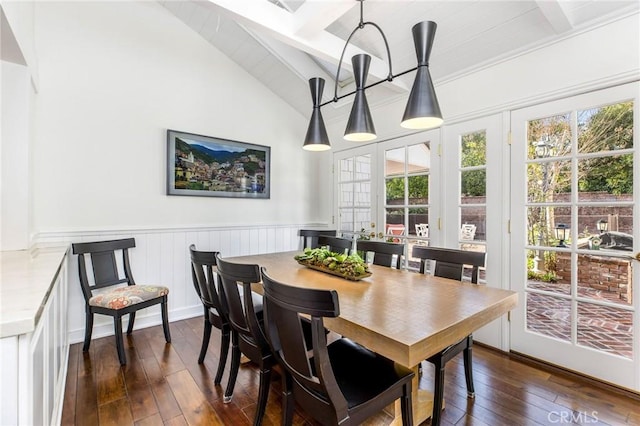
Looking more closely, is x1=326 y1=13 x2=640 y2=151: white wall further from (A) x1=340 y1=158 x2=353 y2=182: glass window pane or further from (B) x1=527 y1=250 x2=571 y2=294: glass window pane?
(A) x1=340 y1=158 x2=353 y2=182: glass window pane

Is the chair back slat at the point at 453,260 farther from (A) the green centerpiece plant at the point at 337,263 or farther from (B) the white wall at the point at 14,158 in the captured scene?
(B) the white wall at the point at 14,158

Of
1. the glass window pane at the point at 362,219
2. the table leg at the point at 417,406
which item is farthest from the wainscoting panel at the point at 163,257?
the table leg at the point at 417,406

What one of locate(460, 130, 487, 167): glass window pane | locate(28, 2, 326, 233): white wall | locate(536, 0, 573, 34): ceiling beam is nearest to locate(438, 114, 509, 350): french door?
locate(460, 130, 487, 167): glass window pane

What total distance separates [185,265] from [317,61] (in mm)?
2860

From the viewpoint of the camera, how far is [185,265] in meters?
3.43

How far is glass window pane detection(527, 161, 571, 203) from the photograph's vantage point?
2.26 m

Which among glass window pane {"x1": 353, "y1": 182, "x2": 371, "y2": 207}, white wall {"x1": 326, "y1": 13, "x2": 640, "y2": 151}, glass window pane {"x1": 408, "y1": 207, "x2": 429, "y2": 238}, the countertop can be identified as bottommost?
the countertop

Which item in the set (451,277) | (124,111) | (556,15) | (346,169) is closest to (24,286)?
(451,277)

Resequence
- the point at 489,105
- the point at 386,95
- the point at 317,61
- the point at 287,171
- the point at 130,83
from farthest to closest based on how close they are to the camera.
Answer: the point at 287,171, the point at 317,61, the point at 386,95, the point at 130,83, the point at 489,105

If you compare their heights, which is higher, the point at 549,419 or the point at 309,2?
the point at 309,2

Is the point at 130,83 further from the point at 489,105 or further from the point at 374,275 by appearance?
the point at 489,105

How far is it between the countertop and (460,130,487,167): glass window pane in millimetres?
3002

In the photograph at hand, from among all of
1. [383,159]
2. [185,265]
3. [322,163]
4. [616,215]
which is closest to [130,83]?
[185,265]

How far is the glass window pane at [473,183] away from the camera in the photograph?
8.80 feet
